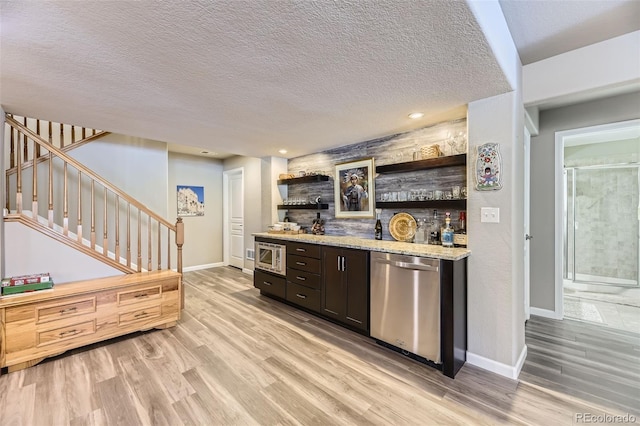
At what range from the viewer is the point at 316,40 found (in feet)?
4.72

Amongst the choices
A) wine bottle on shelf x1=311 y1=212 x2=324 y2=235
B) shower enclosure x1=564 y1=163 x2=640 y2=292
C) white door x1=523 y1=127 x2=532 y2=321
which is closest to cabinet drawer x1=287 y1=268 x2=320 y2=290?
wine bottle on shelf x1=311 y1=212 x2=324 y2=235

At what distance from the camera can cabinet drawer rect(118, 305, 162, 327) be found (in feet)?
8.80

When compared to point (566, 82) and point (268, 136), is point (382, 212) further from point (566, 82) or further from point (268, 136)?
point (566, 82)

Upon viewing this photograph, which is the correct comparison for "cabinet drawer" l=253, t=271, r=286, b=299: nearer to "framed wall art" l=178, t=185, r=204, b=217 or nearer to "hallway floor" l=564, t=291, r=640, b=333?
"framed wall art" l=178, t=185, r=204, b=217

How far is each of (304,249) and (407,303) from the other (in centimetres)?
144

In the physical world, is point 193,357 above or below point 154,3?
below

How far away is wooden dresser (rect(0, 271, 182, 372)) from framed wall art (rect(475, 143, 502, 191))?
10.8ft

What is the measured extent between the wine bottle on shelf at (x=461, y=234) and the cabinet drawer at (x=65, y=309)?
3.57 metres

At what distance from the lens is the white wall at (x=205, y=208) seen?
17.4 ft

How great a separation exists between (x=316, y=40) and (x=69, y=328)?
3166 mm

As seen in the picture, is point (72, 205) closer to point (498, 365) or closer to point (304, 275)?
point (304, 275)

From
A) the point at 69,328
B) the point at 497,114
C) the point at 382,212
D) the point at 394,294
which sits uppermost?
the point at 497,114

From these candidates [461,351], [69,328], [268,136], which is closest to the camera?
[461,351]

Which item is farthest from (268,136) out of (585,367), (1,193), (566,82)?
(585,367)
